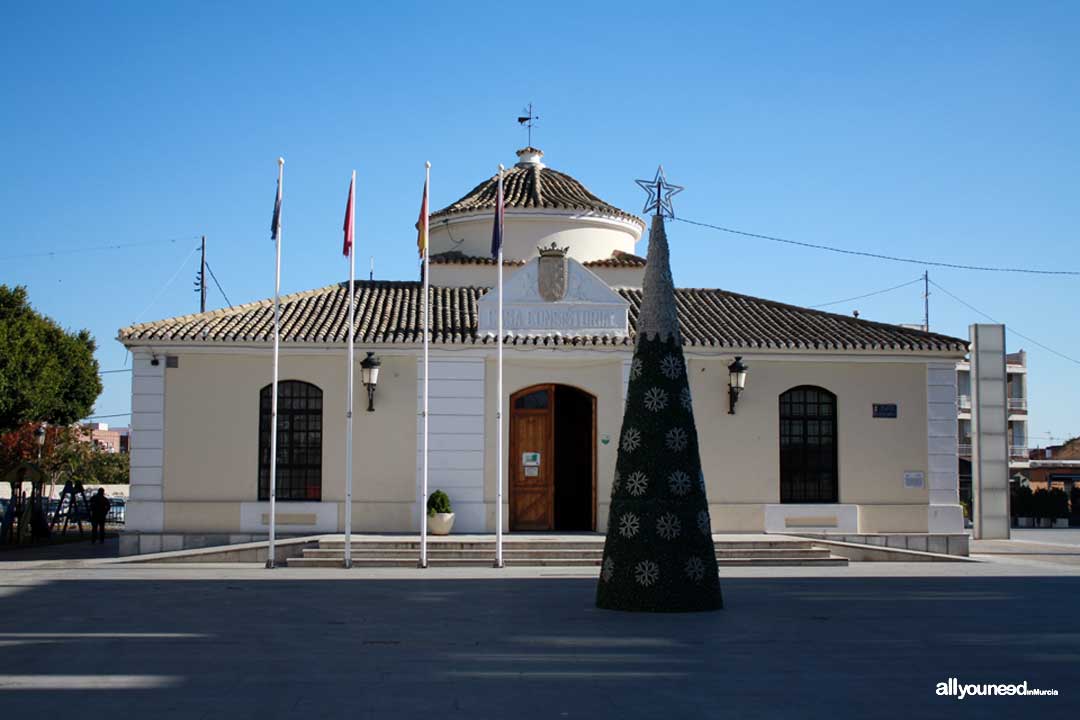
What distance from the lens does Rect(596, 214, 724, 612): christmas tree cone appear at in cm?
1342

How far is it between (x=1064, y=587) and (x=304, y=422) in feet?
46.5

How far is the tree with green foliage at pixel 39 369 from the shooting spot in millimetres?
37219

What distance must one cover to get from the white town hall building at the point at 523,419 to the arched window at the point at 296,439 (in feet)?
0.13

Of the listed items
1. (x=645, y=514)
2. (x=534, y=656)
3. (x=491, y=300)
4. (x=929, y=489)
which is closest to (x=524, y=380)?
(x=491, y=300)

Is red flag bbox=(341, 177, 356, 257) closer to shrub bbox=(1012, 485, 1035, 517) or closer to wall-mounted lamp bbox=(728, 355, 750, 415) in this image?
wall-mounted lamp bbox=(728, 355, 750, 415)

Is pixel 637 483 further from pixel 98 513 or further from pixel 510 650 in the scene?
pixel 98 513

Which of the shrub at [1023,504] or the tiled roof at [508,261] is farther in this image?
the shrub at [1023,504]

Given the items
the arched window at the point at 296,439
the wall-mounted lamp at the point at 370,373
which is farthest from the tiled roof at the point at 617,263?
the arched window at the point at 296,439

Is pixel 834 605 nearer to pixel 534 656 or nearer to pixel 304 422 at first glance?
pixel 534 656

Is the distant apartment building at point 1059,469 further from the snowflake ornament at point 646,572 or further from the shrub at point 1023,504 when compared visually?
the snowflake ornament at point 646,572

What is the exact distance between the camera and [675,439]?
1380cm

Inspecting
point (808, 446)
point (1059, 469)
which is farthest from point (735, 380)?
point (1059, 469)

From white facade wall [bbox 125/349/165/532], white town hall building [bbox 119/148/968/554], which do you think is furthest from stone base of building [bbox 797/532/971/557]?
white facade wall [bbox 125/349/165/532]

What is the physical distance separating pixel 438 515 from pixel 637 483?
30.3ft
